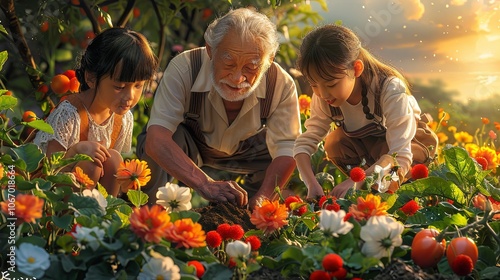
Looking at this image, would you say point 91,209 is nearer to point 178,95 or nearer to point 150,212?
point 150,212

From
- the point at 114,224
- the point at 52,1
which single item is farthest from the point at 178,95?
the point at 114,224

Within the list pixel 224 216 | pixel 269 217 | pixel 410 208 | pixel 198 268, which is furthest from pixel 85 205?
pixel 410 208

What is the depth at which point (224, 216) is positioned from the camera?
2805 millimetres

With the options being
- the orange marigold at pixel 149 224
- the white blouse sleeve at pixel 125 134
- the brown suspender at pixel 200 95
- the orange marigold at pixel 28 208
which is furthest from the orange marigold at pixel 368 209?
the white blouse sleeve at pixel 125 134

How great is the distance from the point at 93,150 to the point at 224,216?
0.50 metres

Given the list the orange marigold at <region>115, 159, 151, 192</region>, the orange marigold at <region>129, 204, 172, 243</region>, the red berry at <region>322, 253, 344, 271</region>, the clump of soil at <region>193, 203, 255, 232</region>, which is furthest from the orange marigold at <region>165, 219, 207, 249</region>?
the clump of soil at <region>193, 203, 255, 232</region>

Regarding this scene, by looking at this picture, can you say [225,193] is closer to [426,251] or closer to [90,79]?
[90,79]

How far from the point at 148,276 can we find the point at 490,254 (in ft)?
2.79

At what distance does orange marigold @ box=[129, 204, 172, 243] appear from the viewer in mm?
1773

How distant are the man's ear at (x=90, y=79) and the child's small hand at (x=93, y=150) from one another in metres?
0.30

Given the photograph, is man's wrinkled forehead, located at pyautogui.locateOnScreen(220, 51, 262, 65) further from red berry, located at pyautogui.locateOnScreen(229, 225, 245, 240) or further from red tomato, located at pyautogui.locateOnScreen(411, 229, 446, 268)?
red tomato, located at pyautogui.locateOnScreen(411, 229, 446, 268)

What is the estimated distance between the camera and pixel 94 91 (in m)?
3.13

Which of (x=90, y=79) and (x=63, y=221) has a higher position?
(x=63, y=221)

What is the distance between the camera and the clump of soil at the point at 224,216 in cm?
274
